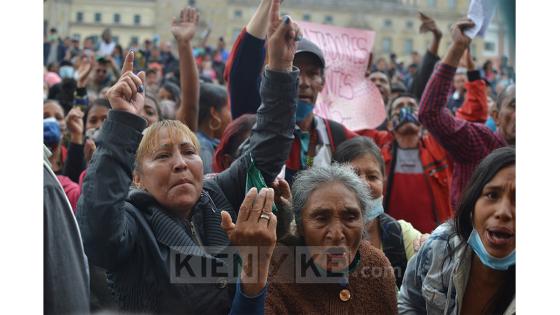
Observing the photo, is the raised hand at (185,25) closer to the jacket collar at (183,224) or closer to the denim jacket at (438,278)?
the jacket collar at (183,224)

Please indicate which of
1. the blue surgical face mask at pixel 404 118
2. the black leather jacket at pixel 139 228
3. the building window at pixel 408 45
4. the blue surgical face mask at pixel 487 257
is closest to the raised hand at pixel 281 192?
the black leather jacket at pixel 139 228

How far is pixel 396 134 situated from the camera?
5230 millimetres

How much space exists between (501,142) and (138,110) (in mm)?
2256

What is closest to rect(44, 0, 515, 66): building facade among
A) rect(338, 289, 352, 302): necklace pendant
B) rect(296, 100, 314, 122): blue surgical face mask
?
rect(296, 100, 314, 122): blue surgical face mask

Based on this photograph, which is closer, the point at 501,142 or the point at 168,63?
the point at 501,142

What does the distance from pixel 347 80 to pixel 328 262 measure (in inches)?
93.4

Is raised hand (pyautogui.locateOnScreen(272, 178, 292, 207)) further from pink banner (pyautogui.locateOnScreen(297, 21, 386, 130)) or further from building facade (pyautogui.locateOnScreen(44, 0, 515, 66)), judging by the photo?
building facade (pyautogui.locateOnScreen(44, 0, 515, 66))

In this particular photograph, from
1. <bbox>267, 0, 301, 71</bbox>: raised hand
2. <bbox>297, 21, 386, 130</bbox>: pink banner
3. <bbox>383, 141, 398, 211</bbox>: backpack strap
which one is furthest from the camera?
<bbox>297, 21, 386, 130</bbox>: pink banner

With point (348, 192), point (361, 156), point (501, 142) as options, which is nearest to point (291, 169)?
point (361, 156)

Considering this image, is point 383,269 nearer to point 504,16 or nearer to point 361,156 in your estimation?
point 361,156

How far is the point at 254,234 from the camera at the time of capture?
2.46 meters

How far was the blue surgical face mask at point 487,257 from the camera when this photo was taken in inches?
108

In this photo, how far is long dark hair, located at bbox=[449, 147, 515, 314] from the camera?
2.80 m

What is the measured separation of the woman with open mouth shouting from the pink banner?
2007 millimetres
